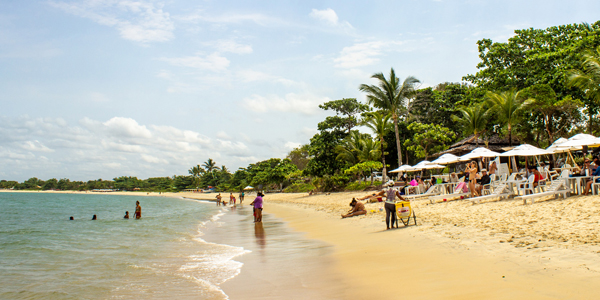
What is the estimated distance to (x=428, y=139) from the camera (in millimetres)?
27625

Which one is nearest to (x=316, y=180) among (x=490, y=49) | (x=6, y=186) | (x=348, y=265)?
(x=490, y=49)

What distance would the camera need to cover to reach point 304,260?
6.81 meters

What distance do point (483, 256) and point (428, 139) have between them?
23554 millimetres

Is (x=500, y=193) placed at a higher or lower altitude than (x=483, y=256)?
higher

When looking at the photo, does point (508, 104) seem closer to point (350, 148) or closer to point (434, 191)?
point (434, 191)

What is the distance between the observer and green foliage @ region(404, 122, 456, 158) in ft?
86.1

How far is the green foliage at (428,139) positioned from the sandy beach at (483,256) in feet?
57.0

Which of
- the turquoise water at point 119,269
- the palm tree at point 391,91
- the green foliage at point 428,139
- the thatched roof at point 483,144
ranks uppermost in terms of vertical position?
the palm tree at point 391,91

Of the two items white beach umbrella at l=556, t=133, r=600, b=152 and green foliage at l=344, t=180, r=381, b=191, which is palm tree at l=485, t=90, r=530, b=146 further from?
green foliage at l=344, t=180, r=381, b=191

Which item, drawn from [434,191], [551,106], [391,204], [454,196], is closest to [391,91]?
[551,106]

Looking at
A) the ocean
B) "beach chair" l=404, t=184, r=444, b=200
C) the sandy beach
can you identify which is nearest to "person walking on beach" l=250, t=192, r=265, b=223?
the ocean

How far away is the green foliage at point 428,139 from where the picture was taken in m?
26.2

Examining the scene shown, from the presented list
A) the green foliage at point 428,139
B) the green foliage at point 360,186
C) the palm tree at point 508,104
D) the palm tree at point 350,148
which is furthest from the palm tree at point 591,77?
the palm tree at point 350,148

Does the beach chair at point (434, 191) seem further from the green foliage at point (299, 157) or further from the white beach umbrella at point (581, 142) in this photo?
the green foliage at point (299, 157)
